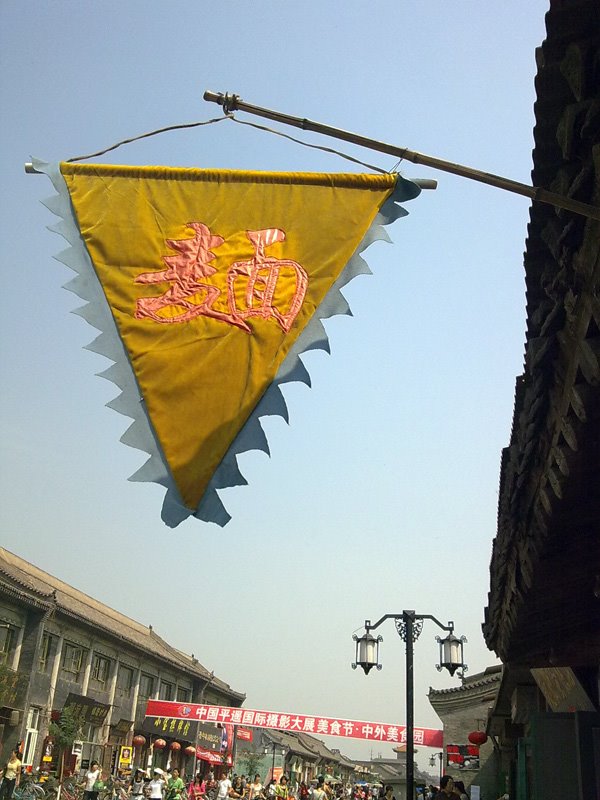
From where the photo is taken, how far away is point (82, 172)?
545 centimetres

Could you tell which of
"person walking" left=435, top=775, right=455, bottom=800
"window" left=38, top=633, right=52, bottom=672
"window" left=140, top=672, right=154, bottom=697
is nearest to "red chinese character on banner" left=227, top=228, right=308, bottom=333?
"person walking" left=435, top=775, right=455, bottom=800

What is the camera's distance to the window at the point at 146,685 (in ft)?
118

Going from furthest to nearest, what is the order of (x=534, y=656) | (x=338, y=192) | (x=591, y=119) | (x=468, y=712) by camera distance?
(x=468, y=712) → (x=534, y=656) → (x=338, y=192) → (x=591, y=119)

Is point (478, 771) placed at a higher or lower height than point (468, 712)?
lower

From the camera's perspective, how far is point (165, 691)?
38.8 m

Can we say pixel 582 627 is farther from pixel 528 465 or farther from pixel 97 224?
pixel 97 224

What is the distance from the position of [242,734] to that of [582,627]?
3697 cm

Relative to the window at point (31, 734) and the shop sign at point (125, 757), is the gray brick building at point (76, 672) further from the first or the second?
the shop sign at point (125, 757)

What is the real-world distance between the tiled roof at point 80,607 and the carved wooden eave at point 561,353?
22707mm

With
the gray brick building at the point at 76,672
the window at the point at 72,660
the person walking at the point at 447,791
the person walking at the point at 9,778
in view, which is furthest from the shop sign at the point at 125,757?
the person walking at the point at 447,791

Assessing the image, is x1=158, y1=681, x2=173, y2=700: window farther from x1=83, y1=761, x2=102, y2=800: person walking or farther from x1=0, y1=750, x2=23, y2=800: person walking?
x1=0, y1=750, x2=23, y2=800: person walking

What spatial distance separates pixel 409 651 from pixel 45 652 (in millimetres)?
18755

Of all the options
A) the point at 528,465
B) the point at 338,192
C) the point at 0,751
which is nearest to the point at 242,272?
the point at 338,192

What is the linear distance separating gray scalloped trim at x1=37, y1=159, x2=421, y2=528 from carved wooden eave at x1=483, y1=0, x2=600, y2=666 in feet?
3.89
